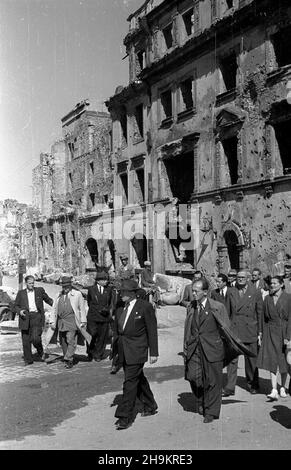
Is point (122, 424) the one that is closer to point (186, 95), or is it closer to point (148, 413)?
point (148, 413)

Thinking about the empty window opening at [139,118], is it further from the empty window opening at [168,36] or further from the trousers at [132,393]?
the trousers at [132,393]

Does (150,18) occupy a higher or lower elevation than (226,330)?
higher

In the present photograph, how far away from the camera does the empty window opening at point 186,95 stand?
76.3 ft

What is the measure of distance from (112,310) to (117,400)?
3450 millimetres

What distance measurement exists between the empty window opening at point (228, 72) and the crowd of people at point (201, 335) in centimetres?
1340

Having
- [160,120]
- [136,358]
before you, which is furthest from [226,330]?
[160,120]

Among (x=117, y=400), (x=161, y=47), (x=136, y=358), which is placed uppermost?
(x=161, y=47)

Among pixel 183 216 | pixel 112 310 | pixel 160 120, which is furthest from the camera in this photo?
pixel 160 120

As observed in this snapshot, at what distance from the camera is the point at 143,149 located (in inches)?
1041

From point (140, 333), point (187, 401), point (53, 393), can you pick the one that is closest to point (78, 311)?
point (53, 393)

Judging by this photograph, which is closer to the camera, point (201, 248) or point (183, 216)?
point (201, 248)

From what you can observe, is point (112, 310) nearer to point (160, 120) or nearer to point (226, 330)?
point (226, 330)

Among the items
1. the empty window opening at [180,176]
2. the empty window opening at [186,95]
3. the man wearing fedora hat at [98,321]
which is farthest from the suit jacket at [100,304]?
the empty window opening at [186,95]
